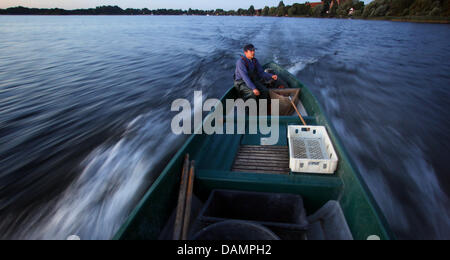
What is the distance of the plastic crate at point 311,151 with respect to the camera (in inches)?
99.8

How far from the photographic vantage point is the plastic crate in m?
2.53

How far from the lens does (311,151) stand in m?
3.07

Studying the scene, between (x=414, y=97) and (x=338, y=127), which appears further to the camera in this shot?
(x=414, y=97)

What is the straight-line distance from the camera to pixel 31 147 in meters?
5.27

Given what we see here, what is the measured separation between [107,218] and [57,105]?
617 cm

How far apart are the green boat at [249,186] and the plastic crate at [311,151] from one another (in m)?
0.08

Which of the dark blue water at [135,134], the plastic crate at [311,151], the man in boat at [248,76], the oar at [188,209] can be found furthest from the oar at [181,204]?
the man in boat at [248,76]

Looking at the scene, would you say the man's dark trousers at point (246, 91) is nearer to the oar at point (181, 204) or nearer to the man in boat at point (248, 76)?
the man in boat at point (248, 76)

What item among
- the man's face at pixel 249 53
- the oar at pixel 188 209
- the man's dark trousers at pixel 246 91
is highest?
the man's face at pixel 249 53

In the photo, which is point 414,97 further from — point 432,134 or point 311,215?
point 311,215
